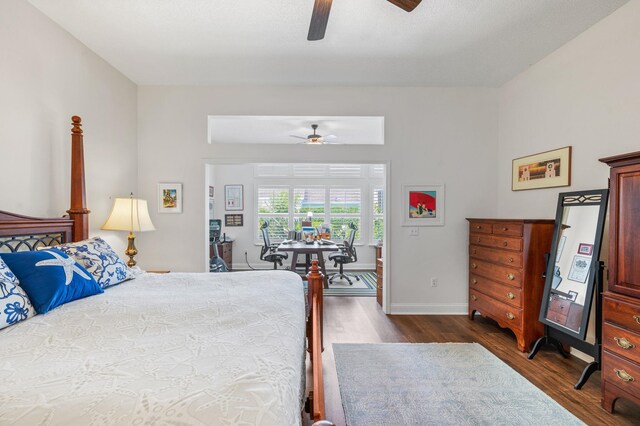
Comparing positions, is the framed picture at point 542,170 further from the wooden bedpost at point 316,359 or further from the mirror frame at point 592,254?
the wooden bedpost at point 316,359

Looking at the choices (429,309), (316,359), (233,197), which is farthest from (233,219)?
(316,359)

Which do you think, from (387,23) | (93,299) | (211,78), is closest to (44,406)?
(93,299)

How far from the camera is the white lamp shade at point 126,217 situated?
3109 mm

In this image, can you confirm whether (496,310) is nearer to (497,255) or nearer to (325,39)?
(497,255)

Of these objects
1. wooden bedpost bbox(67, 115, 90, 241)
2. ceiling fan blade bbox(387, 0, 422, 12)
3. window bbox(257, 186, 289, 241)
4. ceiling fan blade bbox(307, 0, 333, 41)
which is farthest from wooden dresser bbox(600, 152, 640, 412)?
window bbox(257, 186, 289, 241)

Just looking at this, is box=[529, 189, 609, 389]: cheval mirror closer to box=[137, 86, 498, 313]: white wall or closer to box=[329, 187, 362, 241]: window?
box=[137, 86, 498, 313]: white wall

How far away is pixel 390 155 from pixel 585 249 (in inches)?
84.4

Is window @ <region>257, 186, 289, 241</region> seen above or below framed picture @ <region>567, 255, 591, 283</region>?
above

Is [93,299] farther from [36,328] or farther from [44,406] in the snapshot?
[44,406]

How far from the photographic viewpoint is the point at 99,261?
2.10 metres

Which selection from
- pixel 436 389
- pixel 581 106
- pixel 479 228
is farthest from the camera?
pixel 479 228

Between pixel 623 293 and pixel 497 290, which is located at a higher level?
pixel 623 293

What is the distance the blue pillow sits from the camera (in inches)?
61.4

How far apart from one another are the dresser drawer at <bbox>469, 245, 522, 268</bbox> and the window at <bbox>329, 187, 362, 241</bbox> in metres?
3.72
